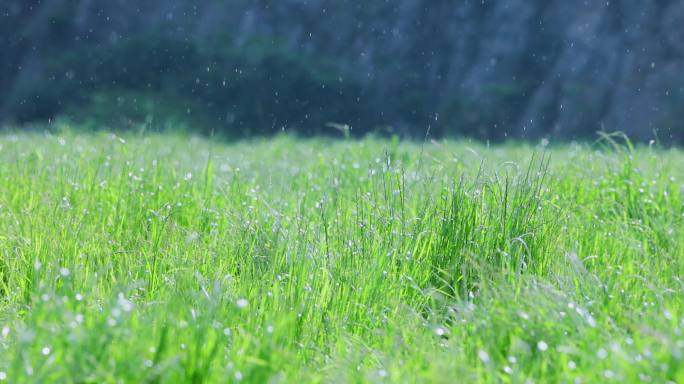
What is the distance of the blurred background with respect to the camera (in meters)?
14.3

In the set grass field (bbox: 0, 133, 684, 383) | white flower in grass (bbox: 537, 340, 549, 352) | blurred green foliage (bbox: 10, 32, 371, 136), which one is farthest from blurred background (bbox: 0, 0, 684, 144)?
white flower in grass (bbox: 537, 340, 549, 352)

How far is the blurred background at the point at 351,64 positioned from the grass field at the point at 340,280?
396 inches

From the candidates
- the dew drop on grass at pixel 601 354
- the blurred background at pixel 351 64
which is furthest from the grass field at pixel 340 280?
the blurred background at pixel 351 64

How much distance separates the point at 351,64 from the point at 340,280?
12.9 metres

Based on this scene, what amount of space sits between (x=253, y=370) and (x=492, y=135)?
12871 millimetres

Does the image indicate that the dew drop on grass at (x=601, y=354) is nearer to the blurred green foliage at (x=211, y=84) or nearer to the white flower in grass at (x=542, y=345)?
the white flower in grass at (x=542, y=345)

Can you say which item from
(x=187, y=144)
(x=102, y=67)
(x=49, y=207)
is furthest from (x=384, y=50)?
(x=49, y=207)

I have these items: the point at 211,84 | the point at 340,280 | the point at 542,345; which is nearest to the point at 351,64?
the point at 211,84

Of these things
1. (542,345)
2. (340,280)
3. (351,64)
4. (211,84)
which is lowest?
(211,84)

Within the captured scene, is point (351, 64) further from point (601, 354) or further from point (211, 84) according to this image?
point (601, 354)

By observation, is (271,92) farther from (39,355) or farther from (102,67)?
(39,355)

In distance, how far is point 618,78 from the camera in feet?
47.1

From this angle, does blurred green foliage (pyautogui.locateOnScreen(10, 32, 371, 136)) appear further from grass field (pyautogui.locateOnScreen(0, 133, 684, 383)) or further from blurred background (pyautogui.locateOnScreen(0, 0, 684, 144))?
grass field (pyautogui.locateOnScreen(0, 133, 684, 383))

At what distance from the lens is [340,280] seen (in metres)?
2.84
